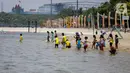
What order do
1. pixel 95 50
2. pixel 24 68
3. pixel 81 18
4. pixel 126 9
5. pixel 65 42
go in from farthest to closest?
pixel 81 18 < pixel 126 9 < pixel 65 42 < pixel 95 50 < pixel 24 68

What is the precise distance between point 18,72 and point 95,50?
1488 centimetres

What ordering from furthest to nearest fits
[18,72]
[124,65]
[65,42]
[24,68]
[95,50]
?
[65,42]
[95,50]
[124,65]
[24,68]
[18,72]

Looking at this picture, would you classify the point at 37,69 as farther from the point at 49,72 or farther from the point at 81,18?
the point at 81,18

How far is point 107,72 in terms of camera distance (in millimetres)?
20047

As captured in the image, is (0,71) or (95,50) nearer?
(0,71)

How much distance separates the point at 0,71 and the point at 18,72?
0.91 metres

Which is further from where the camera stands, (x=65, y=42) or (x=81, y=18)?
(x=81, y=18)

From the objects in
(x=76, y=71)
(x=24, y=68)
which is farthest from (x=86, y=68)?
(x=24, y=68)

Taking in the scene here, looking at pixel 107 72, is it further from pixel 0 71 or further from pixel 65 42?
pixel 65 42

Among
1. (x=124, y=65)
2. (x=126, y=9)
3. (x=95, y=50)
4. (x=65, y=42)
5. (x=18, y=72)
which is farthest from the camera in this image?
(x=126, y=9)

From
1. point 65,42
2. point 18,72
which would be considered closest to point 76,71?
point 18,72

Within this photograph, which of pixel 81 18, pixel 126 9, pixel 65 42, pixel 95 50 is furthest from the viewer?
pixel 81 18

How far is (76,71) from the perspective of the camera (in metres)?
20.4

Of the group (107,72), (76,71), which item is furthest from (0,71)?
(107,72)
